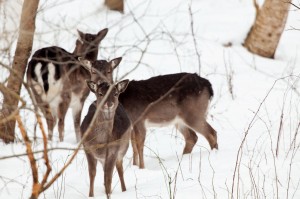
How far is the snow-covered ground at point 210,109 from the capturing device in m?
6.29

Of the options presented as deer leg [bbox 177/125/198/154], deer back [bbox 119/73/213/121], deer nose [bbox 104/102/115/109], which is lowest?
deer leg [bbox 177/125/198/154]

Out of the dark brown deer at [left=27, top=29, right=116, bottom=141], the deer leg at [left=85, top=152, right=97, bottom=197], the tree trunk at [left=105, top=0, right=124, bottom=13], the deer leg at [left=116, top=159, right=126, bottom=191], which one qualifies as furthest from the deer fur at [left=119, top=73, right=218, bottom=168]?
the tree trunk at [left=105, top=0, right=124, bottom=13]

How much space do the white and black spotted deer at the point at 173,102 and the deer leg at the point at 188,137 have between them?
0.75 feet

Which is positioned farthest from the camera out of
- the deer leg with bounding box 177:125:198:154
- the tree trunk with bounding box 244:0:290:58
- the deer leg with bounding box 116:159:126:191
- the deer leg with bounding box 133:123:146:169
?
the tree trunk with bounding box 244:0:290:58

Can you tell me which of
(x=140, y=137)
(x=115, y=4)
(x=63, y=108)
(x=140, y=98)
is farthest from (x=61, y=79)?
(x=115, y=4)

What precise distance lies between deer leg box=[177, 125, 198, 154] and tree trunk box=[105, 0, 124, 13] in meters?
5.66

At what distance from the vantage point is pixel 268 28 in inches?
508

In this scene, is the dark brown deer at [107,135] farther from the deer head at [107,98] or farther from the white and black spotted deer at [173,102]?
the white and black spotted deer at [173,102]

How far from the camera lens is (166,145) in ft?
31.5

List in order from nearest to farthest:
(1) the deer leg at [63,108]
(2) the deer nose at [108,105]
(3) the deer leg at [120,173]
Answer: (2) the deer nose at [108,105] → (3) the deer leg at [120,173] → (1) the deer leg at [63,108]

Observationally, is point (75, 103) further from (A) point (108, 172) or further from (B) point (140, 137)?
(A) point (108, 172)

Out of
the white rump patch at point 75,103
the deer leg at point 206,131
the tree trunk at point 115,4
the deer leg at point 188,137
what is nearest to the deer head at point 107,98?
the deer leg at point 206,131

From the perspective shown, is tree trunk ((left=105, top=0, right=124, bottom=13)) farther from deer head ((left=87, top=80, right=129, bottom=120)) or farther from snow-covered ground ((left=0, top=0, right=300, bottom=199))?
deer head ((left=87, top=80, right=129, bottom=120))

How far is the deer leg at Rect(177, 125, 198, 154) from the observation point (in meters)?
9.11
